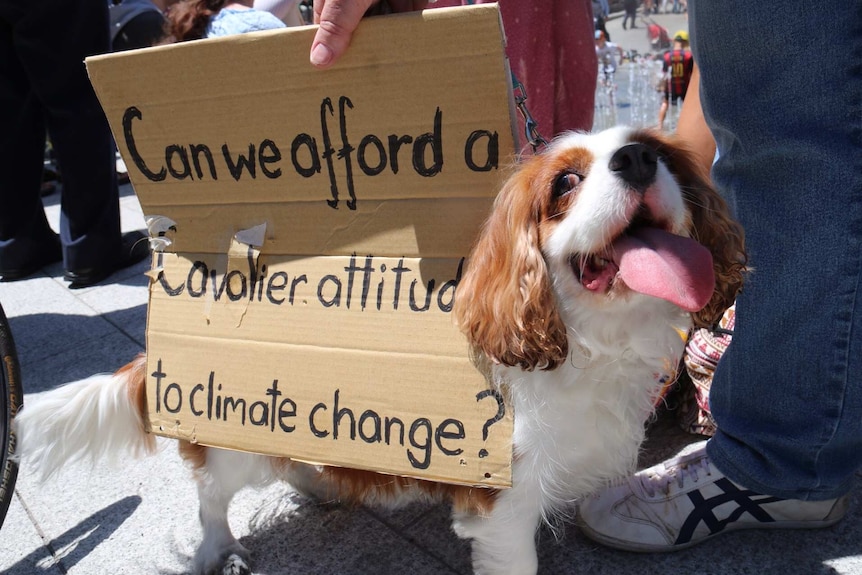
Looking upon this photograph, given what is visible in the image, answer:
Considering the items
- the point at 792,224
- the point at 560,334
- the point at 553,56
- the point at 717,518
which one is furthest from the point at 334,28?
the point at 717,518

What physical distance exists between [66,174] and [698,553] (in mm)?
4628

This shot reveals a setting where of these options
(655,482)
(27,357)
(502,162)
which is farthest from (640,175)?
(27,357)

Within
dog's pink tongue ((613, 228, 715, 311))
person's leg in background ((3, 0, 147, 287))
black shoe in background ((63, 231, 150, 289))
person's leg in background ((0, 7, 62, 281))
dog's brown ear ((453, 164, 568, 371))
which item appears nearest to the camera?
dog's pink tongue ((613, 228, 715, 311))

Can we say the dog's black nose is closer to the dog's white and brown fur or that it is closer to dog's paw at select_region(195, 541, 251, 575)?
the dog's white and brown fur

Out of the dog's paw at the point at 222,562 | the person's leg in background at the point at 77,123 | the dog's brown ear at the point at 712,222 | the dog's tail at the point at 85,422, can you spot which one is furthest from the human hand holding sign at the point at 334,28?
the person's leg in background at the point at 77,123

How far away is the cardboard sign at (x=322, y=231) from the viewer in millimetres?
1624

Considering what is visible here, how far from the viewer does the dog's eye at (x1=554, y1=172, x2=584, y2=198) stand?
152 cm

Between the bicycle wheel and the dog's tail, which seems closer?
the dog's tail

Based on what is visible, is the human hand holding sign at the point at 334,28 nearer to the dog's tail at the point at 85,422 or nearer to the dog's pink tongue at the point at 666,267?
the dog's pink tongue at the point at 666,267

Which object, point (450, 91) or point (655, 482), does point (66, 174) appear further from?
point (655, 482)

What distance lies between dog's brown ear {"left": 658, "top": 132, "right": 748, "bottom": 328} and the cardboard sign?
0.44 m

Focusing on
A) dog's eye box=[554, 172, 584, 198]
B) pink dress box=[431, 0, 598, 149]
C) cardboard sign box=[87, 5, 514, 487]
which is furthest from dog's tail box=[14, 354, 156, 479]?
pink dress box=[431, 0, 598, 149]

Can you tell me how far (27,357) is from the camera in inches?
152

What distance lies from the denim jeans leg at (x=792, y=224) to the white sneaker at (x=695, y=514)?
138mm
